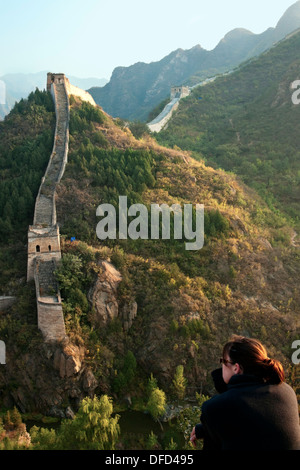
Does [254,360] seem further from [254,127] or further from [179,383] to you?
[254,127]

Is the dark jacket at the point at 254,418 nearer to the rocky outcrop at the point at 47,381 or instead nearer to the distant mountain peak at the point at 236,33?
the rocky outcrop at the point at 47,381

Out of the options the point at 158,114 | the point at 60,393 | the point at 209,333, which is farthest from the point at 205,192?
the point at 158,114

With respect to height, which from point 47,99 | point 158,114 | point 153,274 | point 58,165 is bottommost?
point 153,274

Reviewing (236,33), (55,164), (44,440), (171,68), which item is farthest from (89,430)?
(236,33)

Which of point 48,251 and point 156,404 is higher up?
point 48,251

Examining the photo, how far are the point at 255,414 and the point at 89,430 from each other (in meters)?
9.83

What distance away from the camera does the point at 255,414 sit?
2.92 m

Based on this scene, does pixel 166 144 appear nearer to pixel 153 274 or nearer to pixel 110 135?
pixel 110 135

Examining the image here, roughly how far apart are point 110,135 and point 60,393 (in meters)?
19.2

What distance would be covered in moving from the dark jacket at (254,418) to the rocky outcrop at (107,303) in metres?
13.3

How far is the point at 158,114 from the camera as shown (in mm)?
47188

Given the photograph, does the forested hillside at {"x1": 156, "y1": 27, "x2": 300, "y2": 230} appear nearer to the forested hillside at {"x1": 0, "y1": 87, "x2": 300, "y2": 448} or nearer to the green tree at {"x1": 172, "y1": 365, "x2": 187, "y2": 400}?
the forested hillside at {"x1": 0, "y1": 87, "x2": 300, "y2": 448}

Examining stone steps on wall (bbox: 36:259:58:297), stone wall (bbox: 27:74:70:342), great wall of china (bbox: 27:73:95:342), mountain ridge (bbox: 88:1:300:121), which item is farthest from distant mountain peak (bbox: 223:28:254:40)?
stone steps on wall (bbox: 36:259:58:297)

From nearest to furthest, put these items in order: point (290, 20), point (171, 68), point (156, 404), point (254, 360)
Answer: point (254, 360), point (156, 404), point (290, 20), point (171, 68)
